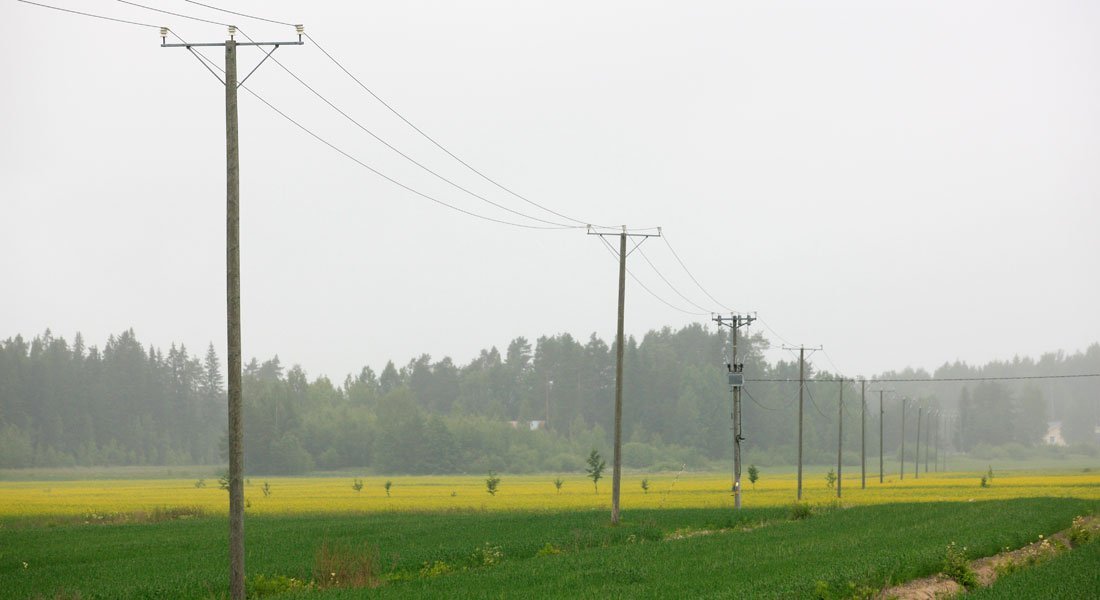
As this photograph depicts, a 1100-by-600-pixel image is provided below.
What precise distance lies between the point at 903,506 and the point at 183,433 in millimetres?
154429

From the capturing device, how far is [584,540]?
125ft

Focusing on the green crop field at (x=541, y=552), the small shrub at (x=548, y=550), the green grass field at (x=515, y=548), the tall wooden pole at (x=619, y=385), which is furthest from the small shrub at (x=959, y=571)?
the tall wooden pole at (x=619, y=385)

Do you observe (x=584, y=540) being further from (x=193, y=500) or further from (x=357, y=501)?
(x=193, y=500)

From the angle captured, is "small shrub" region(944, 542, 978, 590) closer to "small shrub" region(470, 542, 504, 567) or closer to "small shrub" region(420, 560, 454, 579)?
"small shrub" region(470, 542, 504, 567)

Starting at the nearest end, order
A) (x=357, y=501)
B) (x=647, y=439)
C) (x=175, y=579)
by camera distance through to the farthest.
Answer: (x=175, y=579) < (x=357, y=501) < (x=647, y=439)

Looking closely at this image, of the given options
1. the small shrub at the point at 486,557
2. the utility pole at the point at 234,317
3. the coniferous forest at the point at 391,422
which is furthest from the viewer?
the coniferous forest at the point at 391,422

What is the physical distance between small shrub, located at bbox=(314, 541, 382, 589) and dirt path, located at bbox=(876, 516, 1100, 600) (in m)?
11.6

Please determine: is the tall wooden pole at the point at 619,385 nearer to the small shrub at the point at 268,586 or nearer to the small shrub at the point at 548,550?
the small shrub at the point at 548,550

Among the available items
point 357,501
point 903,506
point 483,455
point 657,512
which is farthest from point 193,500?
point 483,455

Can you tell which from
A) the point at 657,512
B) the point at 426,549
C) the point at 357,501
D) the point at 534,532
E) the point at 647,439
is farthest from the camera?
the point at 647,439

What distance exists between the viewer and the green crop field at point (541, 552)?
80.0 ft

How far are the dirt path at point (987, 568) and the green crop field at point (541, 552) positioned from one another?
1.09ft

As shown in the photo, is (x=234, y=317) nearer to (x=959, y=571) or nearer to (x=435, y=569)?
(x=435, y=569)

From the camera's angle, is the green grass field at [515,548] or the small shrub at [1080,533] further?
the small shrub at [1080,533]
